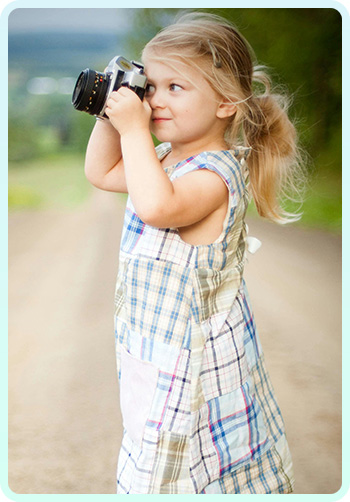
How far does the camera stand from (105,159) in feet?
2.76

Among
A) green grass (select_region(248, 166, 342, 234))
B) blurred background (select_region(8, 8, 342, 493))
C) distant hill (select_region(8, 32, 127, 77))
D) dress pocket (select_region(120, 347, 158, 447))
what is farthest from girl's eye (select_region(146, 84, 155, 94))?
green grass (select_region(248, 166, 342, 234))

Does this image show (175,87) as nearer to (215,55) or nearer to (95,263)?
(215,55)

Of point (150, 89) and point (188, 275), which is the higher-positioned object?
point (150, 89)

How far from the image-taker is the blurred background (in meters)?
1.24

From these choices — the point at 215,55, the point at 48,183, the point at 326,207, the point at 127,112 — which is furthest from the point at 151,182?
the point at 48,183

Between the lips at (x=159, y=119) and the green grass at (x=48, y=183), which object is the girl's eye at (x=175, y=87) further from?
the green grass at (x=48, y=183)

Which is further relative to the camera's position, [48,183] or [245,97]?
[48,183]

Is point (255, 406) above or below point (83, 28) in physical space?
below

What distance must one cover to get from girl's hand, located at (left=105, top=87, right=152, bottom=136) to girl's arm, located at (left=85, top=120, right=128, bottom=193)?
0.34 ft

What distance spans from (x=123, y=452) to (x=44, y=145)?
270 cm

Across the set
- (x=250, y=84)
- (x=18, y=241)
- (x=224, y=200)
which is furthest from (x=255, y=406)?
(x=18, y=241)

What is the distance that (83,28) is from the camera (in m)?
2.44

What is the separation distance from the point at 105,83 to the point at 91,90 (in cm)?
2
